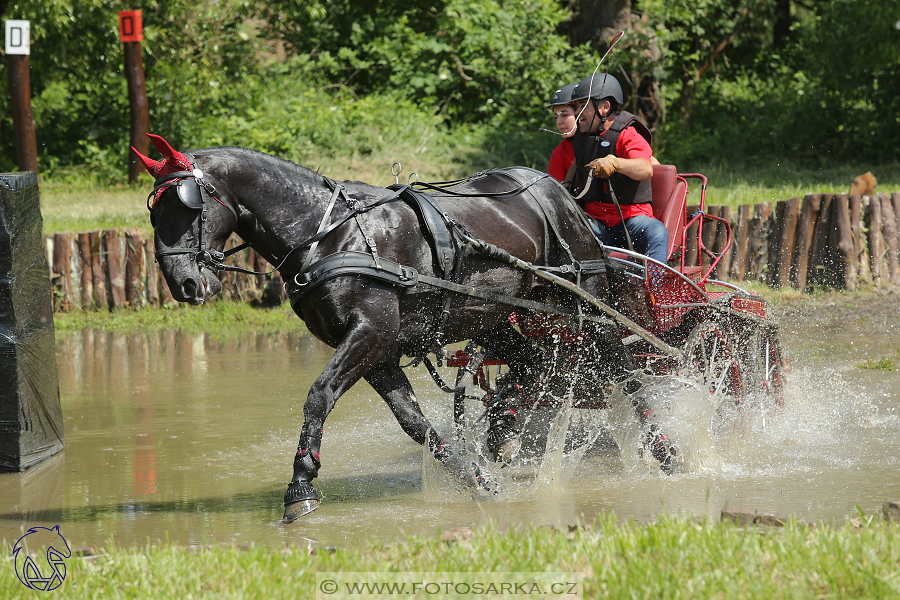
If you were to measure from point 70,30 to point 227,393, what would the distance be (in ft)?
33.9

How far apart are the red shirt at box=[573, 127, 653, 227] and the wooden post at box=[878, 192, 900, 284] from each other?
205 inches

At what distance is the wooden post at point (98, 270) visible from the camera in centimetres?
1059

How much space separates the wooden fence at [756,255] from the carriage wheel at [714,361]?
4.01 m

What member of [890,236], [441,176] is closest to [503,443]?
[890,236]

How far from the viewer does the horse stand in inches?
163

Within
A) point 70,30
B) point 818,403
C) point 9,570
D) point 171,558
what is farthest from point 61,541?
point 70,30

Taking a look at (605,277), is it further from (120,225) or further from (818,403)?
(120,225)

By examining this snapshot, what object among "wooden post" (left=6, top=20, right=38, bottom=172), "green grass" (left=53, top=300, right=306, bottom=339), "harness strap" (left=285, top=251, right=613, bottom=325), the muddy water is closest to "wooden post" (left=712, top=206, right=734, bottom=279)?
the muddy water

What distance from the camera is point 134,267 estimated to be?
10648 mm

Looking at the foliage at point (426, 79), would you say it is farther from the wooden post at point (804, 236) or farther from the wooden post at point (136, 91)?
the wooden post at point (804, 236)

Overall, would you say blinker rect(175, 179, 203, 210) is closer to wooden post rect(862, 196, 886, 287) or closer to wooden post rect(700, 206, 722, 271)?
wooden post rect(700, 206, 722, 271)

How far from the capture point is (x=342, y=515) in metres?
4.50

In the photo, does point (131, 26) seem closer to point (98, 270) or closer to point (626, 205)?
point (98, 270)

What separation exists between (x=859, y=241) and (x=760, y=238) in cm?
100
